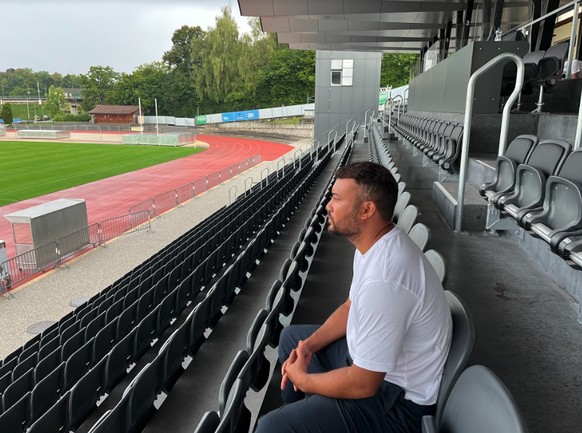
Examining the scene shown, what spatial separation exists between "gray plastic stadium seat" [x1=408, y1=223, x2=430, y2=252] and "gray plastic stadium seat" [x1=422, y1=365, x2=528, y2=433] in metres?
1.29

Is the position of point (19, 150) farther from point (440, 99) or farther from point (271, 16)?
point (440, 99)

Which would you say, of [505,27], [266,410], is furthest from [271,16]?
[266,410]

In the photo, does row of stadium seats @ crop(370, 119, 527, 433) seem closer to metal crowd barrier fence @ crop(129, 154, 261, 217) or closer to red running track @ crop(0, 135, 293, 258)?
metal crowd barrier fence @ crop(129, 154, 261, 217)

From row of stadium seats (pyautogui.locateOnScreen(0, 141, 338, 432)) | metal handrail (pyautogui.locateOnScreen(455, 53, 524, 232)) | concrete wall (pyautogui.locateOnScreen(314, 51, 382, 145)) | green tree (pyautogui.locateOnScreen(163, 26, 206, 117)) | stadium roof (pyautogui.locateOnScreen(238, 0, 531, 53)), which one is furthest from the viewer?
green tree (pyautogui.locateOnScreen(163, 26, 206, 117))

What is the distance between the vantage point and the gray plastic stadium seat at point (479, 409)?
1.16 meters

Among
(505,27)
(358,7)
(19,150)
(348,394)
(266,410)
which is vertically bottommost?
(19,150)

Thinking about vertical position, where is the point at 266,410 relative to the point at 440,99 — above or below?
below

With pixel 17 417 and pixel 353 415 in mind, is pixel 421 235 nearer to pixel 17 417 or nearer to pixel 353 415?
pixel 353 415

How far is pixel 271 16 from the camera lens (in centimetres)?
1576

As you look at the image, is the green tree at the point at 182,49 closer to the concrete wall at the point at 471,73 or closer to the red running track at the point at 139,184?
the red running track at the point at 139,184

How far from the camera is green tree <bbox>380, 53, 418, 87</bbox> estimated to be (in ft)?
153

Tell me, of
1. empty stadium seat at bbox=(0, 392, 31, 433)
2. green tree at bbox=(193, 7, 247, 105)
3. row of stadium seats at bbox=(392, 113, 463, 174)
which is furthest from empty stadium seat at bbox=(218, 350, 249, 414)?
green tree at bbox=(193, 7, 247, 105)

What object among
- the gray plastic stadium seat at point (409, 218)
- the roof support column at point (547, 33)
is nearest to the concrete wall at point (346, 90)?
the roof support column at point (547, 33)

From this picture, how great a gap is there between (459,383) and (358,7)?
15.4 meters
